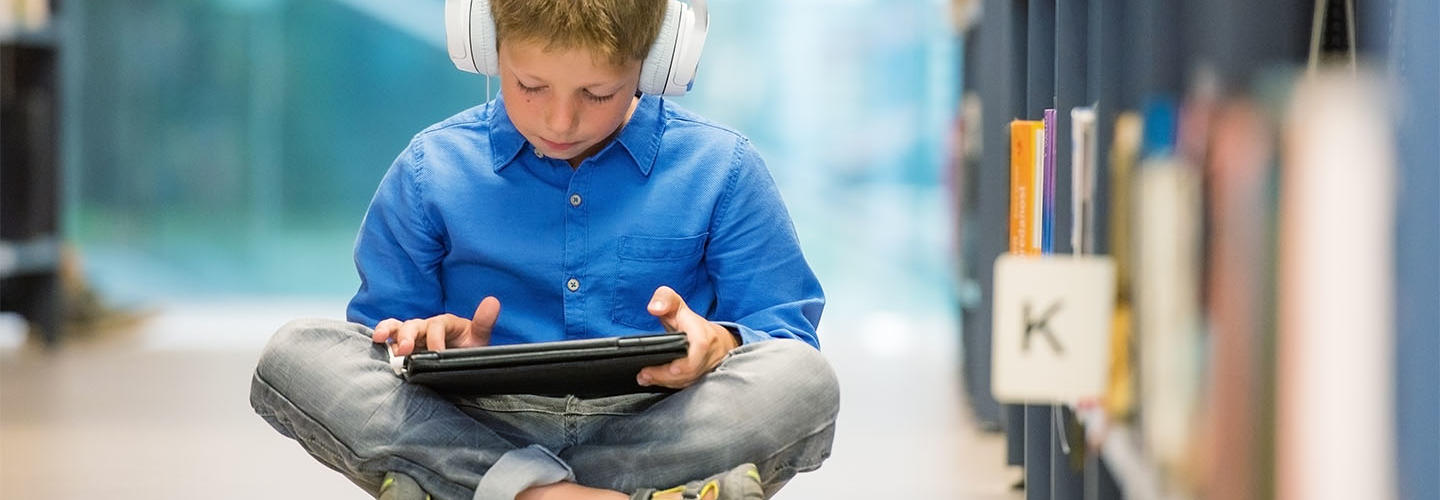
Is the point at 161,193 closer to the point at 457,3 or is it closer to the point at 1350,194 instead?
the point at 457,3

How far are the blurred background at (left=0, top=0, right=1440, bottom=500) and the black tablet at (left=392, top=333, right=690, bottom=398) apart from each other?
1.11 ft

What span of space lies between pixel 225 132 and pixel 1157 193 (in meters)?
4.77

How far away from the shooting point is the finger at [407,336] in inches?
49.3

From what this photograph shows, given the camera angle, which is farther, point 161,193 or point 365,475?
point 161,193

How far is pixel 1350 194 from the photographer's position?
1.62 feet

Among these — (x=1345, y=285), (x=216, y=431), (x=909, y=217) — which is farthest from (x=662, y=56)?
(x=909, y=217)

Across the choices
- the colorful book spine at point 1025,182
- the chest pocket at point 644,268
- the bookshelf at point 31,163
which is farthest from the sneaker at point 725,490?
the bookshelf at point 31,163

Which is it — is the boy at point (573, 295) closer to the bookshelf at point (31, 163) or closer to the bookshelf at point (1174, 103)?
the bookshelf at point (1174, 103)

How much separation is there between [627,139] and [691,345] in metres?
0.27

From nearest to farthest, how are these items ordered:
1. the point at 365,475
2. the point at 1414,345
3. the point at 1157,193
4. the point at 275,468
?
the point at 1414,345, the point at 1157,193, the point at 365,475, the point at 275,468

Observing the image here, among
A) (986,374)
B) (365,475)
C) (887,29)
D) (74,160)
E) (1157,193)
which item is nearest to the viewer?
(1157,193)

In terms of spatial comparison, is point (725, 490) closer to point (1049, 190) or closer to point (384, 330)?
point (384, 330)

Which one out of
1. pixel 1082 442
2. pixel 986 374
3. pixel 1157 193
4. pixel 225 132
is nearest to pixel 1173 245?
pixel 1157 193

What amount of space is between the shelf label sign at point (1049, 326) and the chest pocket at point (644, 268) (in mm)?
764
